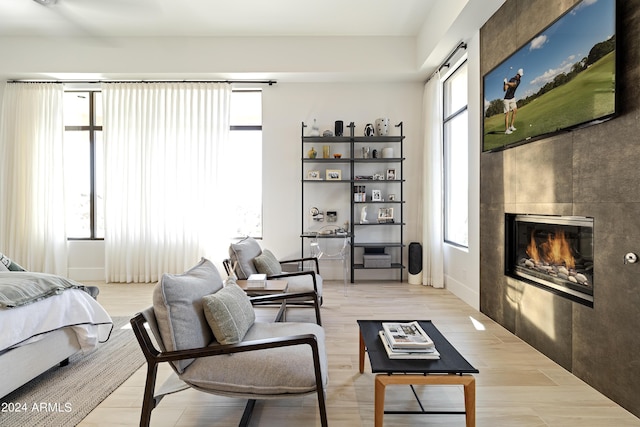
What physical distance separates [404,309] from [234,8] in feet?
13.3

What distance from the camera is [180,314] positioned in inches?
66.1

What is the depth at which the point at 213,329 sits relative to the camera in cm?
180

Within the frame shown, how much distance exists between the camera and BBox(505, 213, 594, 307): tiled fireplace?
2371 mm

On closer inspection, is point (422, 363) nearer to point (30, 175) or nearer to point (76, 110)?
point (30, 175)

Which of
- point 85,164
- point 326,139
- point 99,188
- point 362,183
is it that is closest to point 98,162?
point 85,164

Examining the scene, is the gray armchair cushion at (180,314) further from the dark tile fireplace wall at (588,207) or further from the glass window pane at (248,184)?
the glass window pane at (248,184)

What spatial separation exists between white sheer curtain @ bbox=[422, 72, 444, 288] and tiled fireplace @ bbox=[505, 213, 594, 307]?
1729 mm

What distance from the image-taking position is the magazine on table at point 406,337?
5.96 feet

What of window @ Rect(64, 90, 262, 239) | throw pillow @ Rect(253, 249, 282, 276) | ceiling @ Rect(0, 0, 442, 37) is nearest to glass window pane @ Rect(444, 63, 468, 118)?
ceiling @ Rect(0, 0, 442, 37)

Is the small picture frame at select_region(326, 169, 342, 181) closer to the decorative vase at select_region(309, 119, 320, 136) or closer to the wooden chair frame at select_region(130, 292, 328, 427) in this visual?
the decorative vase at select_region(309, 119, 320, 136)

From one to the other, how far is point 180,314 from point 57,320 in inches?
50.8

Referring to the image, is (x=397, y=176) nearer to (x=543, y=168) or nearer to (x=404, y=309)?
(x=404, y=309)

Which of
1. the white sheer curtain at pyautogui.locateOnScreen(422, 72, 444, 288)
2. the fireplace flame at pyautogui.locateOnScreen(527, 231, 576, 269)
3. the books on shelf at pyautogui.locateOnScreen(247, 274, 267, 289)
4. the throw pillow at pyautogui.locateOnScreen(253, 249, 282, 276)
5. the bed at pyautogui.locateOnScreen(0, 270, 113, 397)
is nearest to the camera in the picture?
the bed at pyautogui.locateOnScreen(0, 270, 113, 397)

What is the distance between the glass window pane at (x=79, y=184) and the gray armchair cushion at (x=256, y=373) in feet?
16.5
